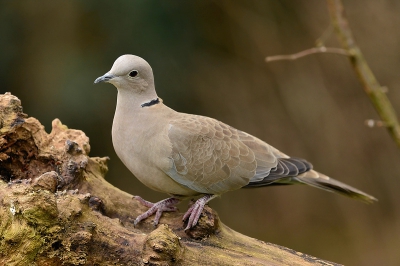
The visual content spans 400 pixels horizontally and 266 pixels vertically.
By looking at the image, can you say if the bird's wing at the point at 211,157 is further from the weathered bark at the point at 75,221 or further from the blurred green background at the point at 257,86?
the blurred green background at the point at 257,86

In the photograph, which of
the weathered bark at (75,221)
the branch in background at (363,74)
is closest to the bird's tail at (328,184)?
the branch in background at (363,74)

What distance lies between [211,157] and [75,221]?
0.97 meters

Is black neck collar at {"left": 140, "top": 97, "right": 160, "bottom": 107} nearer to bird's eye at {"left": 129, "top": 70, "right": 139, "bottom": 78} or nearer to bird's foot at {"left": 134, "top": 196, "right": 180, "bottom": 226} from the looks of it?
bird's eye at {"left": 129, "top": 70, "right": 139, "bottom": 78}

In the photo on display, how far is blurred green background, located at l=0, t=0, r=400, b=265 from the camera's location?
194 inches

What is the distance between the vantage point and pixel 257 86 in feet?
19.2

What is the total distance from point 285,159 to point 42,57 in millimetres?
3062

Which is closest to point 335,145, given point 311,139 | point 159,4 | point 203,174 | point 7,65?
point 311,139

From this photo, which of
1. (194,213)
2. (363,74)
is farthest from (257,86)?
(194,213)

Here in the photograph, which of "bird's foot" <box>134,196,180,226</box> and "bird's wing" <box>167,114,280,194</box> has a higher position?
"bird's wing" <box>167,114,280,194</box>

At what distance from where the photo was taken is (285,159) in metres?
3.28

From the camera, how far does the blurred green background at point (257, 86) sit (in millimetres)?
4938

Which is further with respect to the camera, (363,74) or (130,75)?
(363,74)

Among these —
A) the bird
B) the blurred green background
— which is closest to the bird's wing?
the bird

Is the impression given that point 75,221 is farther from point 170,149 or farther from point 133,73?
point 133,73
